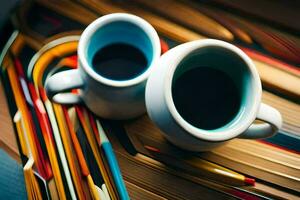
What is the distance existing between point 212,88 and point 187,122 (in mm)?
43

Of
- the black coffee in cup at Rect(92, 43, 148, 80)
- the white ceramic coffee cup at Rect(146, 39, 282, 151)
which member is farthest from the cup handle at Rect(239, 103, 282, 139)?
the black coffee in cup at Rect(92, 43, 148, 80)

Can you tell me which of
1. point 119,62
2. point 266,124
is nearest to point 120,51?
point 119,62

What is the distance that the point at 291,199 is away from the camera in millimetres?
433

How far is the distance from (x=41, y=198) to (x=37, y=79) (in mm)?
114

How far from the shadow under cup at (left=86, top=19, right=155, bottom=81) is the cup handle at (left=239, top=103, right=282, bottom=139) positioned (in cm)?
10

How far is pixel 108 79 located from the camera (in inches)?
14.6

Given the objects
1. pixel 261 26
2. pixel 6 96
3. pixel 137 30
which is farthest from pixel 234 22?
pixel 6 96

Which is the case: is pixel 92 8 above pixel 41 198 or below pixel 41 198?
above

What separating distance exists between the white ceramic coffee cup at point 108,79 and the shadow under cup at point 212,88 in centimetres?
3

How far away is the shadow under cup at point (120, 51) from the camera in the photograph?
0.38 meters

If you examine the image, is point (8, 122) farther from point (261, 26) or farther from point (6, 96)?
point (261, 26)

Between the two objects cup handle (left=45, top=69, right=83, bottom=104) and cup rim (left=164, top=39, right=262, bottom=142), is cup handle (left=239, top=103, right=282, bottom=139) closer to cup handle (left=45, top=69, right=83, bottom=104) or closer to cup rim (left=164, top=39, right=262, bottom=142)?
cup rim (left=164, top=39, right=262, bottom=142)

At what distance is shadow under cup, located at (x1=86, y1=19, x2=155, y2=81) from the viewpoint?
15.0 inches

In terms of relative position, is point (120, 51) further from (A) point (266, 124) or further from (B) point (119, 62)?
(A) point (266, 124)
